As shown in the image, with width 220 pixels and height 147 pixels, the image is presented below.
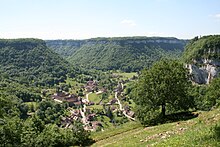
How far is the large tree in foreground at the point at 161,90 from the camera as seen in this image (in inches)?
1927

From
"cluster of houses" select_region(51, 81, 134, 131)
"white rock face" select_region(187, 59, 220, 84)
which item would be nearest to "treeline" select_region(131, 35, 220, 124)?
"cluster of houses" select_region(51, 81, 134, 131)

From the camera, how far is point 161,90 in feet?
161

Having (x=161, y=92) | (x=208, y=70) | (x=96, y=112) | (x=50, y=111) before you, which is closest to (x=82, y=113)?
(x=96, y=112)

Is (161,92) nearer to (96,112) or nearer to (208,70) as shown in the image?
(96,112)

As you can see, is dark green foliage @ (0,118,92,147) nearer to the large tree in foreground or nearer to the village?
the large tree in foreground

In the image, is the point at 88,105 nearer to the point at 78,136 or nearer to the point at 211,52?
the point at 211,52

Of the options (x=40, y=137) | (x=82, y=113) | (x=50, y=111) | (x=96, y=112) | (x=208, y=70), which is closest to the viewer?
(x=40, y=137)

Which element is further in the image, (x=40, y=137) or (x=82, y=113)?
(x=82, y=113)

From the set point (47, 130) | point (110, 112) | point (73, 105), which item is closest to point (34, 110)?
point (73, 105)

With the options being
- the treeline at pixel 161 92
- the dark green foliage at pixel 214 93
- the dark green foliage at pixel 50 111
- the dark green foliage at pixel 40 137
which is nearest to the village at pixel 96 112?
the dark green foliage at pixel 50 111

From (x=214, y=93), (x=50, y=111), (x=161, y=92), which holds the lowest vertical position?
(x=50, y=111)

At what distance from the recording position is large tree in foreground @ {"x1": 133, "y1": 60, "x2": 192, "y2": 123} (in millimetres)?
48938

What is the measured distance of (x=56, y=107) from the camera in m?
162

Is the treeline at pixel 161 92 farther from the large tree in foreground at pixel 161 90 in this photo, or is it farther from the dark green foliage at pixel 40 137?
the dark green foliage at pixel 40 137
